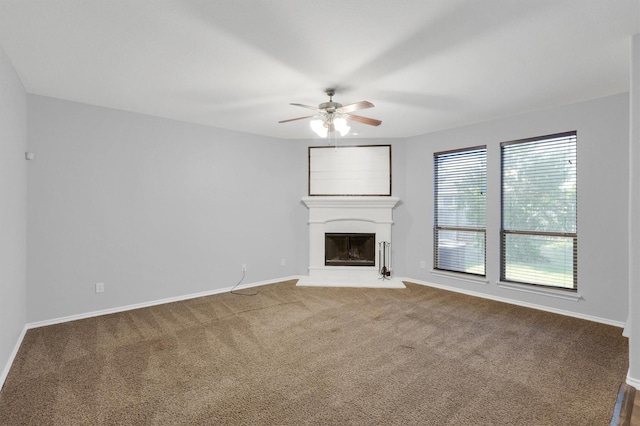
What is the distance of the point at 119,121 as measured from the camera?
3871mm

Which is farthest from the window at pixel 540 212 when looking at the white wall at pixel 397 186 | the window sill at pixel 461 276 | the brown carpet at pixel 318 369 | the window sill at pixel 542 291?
the white wall at pixel 397 186

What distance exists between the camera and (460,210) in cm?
492

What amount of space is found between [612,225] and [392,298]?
8.90ft

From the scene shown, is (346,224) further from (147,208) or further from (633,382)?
(633,382)

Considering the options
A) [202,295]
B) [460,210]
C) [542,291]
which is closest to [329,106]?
[460,210]

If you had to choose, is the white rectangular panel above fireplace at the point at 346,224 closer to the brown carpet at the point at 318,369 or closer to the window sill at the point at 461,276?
the window sill at the point at 461,276

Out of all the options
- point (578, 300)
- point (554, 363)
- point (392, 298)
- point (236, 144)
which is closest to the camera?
point (554, 363)

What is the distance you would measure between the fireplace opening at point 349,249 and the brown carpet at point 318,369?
1.71 meters

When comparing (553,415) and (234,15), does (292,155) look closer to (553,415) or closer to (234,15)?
(234,15)

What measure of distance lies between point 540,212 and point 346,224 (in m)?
2.89

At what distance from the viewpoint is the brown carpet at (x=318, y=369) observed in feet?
6.31

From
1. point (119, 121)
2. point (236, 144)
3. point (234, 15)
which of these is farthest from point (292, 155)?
point (234, 15)

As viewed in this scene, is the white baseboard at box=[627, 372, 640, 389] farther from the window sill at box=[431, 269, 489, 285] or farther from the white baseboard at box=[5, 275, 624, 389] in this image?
the window sill at box=[431, 269, 489, 285]

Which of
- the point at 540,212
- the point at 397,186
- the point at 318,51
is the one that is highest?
the point at 318,51
